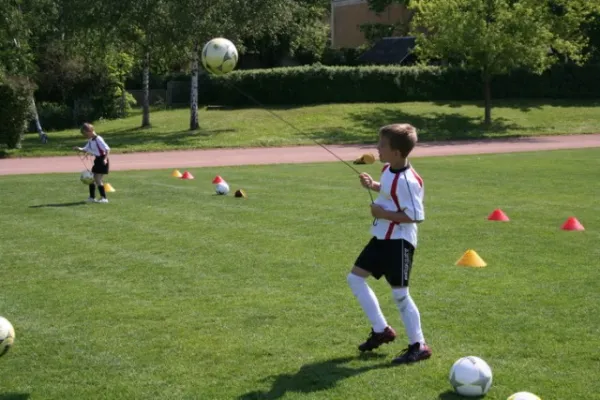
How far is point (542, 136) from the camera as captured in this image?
118ft

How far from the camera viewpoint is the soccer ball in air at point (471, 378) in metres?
5.52

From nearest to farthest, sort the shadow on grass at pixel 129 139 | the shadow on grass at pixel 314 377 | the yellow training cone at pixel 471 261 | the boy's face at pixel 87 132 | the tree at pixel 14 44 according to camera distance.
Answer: the shadow on grass at pixel 314 377 < the yellow training cone at pixel 471 261 < the boy's face at pixel 87 132 < the tree at pixel 14 44 < the shadow on grass at pixel 129 139

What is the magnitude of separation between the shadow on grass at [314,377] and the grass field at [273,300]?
0.02 m

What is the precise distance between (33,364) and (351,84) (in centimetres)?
3937

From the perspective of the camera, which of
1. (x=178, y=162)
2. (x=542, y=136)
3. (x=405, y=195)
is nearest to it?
(x=405, y=195)

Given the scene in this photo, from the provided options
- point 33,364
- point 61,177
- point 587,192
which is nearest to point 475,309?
point 33,364

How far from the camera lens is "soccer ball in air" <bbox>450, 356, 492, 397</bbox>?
5.52 m

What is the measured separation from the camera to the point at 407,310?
250 inches

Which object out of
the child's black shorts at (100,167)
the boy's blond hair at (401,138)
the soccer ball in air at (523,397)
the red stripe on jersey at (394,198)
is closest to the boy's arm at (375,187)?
the red stripe on jersey at (394,198)

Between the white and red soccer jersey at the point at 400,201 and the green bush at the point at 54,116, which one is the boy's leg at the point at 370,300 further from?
the green bush at the point at 54,116

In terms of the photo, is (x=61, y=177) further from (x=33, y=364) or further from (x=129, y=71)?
(x=129, y=71)

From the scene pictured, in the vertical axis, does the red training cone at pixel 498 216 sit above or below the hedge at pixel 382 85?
below

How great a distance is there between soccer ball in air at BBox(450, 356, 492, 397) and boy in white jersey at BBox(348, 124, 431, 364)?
0.74 m

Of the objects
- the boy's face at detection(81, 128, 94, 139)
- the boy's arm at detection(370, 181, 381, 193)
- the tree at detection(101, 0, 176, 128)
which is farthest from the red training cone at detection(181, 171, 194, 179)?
the boy's arm at detection(370, 181, 381, 193)
